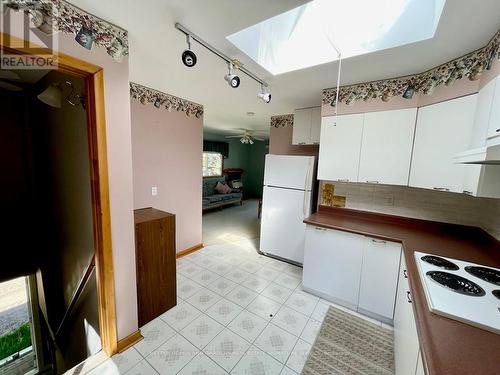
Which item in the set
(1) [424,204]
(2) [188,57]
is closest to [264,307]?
(1) [424,204]

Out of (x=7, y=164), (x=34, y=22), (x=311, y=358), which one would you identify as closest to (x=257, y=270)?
(x=311, y=358)

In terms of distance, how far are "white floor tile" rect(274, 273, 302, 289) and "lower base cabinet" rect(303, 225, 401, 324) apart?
194 millimetres

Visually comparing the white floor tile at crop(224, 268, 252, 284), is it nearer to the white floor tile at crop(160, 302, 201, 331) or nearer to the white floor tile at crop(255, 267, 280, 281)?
the white floor tile at crop(255, 267, 280, 281)

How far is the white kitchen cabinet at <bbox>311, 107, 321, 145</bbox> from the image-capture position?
2.97m

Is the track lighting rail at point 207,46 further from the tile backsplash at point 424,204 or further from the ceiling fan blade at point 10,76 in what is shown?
the ceiling fan blade at point 10,76

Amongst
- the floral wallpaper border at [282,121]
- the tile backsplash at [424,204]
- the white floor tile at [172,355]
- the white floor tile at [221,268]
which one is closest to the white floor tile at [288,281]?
the white floor tile at [221,268]

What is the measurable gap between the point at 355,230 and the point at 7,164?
4280mm

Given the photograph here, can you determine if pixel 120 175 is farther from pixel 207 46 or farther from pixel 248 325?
pixel 248 325

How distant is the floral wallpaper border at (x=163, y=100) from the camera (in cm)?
254

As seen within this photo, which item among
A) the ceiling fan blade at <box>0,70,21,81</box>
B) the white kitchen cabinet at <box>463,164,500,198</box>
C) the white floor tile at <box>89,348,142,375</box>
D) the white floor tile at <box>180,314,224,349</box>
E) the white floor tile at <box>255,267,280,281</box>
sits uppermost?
the ceiling fan blade at <box>0,70,21,81</box>

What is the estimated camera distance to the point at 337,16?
155cm

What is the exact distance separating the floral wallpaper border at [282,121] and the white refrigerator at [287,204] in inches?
36.6

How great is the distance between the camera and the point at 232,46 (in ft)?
5.11

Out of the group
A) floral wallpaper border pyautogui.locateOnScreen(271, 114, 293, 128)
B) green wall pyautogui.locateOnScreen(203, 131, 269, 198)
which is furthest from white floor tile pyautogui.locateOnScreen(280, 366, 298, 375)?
green wall pyautogui.locateOnScreen(203, 131, 269, 198)
